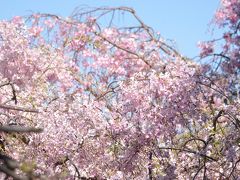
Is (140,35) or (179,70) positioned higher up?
(140,35)

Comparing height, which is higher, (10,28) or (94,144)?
(10,28)

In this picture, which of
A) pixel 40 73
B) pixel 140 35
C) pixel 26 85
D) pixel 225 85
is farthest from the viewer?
pixel 140 35

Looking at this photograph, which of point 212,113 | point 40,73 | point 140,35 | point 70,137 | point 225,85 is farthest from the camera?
point 140,35

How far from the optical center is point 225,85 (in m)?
7.80

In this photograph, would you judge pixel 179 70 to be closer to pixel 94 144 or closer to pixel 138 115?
pixel 138 115

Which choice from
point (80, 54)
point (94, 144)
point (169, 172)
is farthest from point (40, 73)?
point (169, 172)

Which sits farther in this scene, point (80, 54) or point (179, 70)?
point (80, 54)

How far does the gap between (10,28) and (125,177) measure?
498 centimetres

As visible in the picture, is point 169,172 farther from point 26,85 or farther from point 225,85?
point 26,85

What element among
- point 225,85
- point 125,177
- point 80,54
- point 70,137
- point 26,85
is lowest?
point 125,177

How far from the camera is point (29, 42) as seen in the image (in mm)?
10266

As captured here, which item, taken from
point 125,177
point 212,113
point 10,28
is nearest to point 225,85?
point 212,113

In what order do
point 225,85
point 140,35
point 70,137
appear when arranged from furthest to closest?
point 140,35 < point 225,85 < point 70,137

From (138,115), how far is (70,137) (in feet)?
3.12
